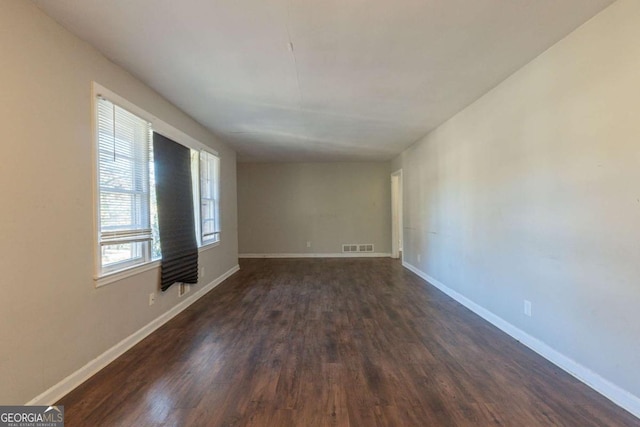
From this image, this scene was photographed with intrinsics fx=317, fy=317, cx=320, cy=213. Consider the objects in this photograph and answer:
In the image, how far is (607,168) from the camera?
79.9 inches

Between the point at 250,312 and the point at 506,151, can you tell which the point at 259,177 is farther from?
the point at 506,151

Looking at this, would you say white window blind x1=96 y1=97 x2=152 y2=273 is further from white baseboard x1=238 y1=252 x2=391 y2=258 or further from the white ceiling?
white baseboard x1=238 y1=252 x2=391 y2=258

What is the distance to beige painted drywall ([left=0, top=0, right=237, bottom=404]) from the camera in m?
1.75

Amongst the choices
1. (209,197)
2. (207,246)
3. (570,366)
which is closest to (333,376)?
(570,366)

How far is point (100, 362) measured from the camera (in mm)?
2418

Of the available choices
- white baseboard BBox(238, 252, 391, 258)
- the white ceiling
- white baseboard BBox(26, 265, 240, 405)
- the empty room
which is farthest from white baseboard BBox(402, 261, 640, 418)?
white baseboard BBox(238, 252, 391, 258)

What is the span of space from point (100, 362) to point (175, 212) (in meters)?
1.72

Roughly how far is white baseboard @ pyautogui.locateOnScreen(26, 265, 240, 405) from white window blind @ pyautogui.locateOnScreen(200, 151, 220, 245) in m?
1.27

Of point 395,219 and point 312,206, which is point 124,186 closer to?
point 312,206

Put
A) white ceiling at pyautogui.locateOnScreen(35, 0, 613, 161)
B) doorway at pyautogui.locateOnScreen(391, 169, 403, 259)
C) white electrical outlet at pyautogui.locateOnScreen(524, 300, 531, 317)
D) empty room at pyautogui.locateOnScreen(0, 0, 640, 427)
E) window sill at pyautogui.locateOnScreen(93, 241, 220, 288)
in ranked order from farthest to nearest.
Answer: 1. doorway at pyautogui.locateOnScreen(391, 169, 403, 259)
2. white electrical outlet at pyautogui.locateOnScreen(524, 300, 531, 317)
3. window sill at pyautogui.locateOnScreen(93, 241, 220, 288)
4. white ceiling at pyautogui.locateOnScreen(35, 0, 613, 161)
5. empty room at pyautogui.locateOnScreen(0, 0, 640, 427)

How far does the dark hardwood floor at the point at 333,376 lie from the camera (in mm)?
1837

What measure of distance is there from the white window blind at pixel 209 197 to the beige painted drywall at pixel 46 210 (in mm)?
2200

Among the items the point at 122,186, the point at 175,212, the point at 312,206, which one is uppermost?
the point at 122,186

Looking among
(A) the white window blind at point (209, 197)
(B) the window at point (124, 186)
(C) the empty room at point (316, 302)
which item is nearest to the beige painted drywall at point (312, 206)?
(A) the white window blind at point (209, 197)
